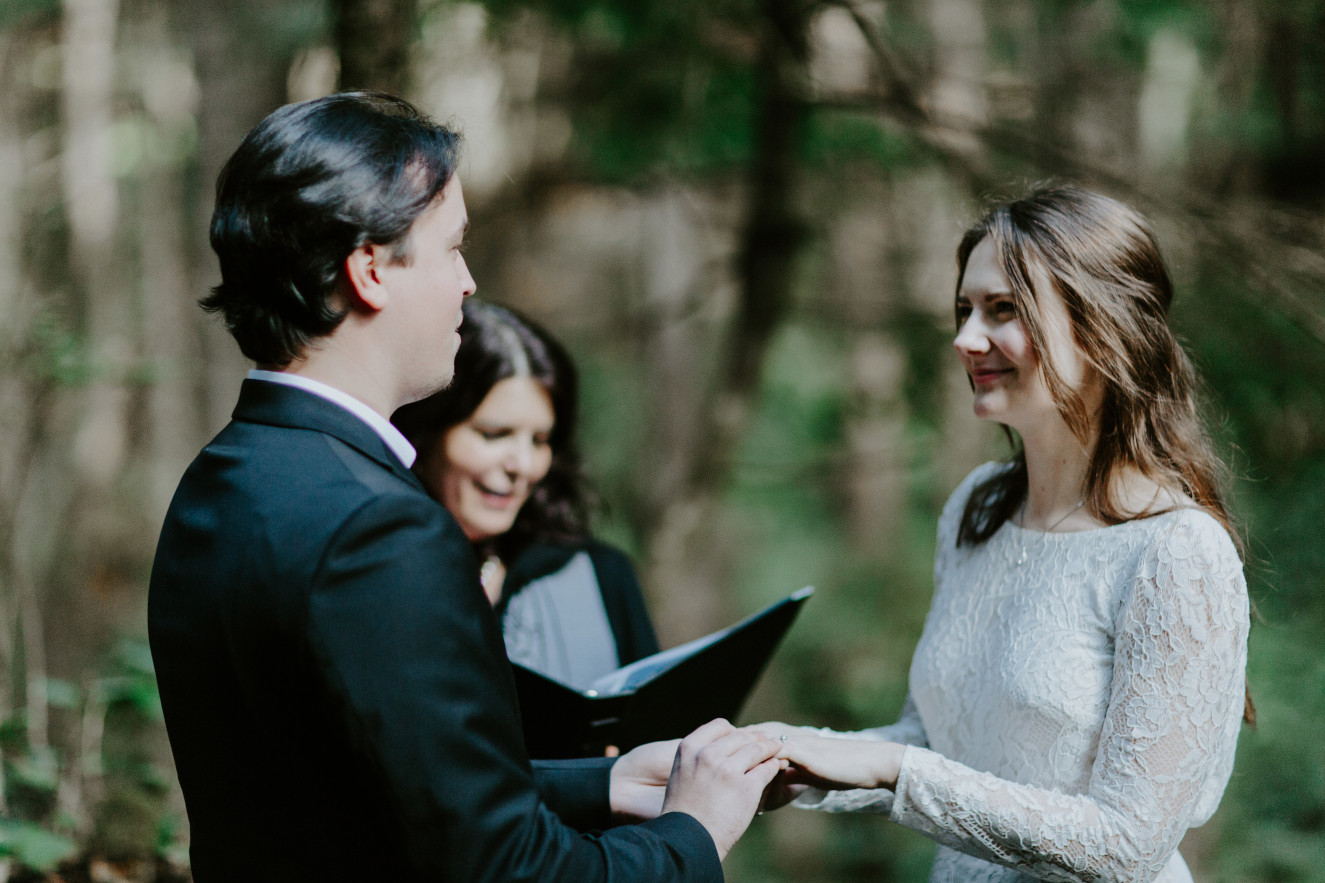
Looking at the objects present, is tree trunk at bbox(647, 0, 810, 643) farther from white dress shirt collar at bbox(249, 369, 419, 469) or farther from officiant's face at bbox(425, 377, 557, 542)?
white dress shirt collar at bbox(249, 369, 419, 469)

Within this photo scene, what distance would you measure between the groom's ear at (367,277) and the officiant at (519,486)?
129cm

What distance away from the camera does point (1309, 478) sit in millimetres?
3529

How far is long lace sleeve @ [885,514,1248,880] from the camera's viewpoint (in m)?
1.59

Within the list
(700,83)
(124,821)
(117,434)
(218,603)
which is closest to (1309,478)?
(700,83)

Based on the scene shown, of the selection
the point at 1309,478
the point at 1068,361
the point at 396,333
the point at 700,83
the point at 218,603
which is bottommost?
the point at 1309,478

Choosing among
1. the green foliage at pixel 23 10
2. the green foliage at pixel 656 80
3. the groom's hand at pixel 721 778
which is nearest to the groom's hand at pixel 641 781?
the groom's hand at pixel 721 778

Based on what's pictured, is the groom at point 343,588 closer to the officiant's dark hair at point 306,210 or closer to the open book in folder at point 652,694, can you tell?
the officiant's dark hair at point 306,210

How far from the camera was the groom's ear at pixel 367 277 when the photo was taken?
1.27 m

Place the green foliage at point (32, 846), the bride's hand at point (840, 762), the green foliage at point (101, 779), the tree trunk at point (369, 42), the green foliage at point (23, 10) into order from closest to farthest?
the bride's hand at point (840, 762)
the green foliage at point (32, 846)
the green foliage at point (101, 779)
the tree trunk at point (369, 42)
the green foliage at point (23, 10)

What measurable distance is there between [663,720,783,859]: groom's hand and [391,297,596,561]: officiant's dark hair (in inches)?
51.2

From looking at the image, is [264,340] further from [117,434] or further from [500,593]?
[117,434]

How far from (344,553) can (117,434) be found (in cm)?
625

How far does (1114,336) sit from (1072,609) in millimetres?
523

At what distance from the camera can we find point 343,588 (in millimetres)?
1087
